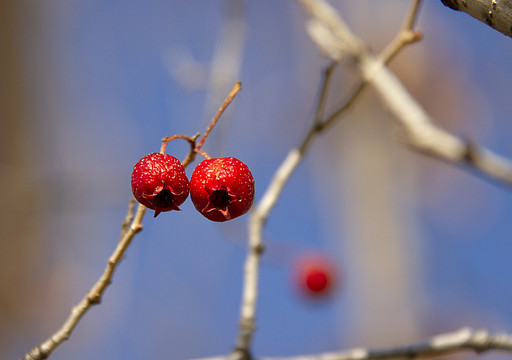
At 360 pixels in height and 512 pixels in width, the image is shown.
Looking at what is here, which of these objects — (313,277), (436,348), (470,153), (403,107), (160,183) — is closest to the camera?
(160,183)

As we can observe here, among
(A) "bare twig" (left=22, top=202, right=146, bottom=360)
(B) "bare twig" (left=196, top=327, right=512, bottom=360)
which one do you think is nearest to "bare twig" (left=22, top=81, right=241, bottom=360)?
(A) "bare twig" (left=22, top=202, right=146, bottom=360)

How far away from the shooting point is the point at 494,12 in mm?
832

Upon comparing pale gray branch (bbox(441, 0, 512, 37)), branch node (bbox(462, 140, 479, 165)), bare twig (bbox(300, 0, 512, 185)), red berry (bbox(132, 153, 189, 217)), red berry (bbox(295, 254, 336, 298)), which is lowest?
red berry (bbox(132, 153, 189, 217))

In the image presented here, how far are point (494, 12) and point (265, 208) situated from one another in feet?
2.84

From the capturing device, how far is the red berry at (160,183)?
1.02 metres

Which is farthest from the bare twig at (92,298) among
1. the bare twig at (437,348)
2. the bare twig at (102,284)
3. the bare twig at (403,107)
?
A: the bare twig at (403,107)

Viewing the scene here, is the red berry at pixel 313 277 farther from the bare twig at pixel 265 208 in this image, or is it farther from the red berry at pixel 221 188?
the red berry at pixel 221 188

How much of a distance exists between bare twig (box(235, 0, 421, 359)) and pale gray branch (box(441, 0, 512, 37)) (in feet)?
2.15

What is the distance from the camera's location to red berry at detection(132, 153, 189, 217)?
102 cm

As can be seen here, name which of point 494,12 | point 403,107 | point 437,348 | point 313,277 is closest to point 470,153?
point 403,107

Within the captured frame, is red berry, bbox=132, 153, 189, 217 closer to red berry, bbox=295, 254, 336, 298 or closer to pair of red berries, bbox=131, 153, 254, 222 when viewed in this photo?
pair of red berries, bbox=131, 153, 254, 222

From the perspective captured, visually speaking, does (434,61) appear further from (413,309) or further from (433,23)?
(413,309)

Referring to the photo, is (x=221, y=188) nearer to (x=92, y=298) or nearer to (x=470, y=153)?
(x=92, y=298)

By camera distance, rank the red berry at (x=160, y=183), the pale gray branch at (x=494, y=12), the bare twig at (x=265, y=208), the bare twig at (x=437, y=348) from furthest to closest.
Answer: the bare twig at (x=265, y=208) → the bare twig at (x=437, y=348) → the red berry at (x=160, y=183) → the pale gray branch at (x=494, y=12)
